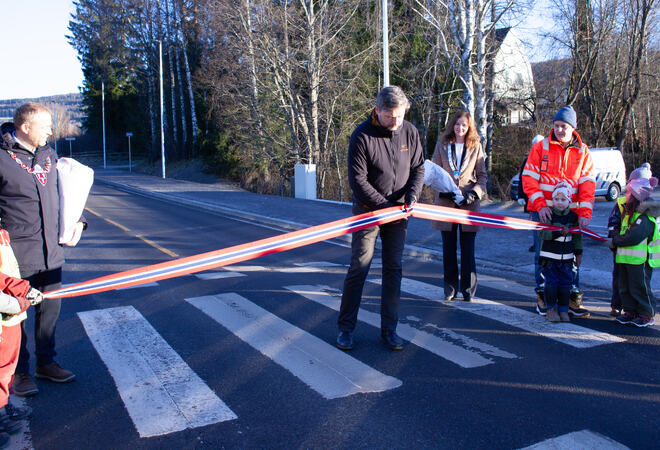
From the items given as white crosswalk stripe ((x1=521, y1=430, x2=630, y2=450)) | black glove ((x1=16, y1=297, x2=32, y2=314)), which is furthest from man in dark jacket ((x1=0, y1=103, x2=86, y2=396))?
white crosswalk stripe ((x1=521, y1=430, x2=630, y2=450))

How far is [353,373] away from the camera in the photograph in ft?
14.5

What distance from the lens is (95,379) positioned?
4441 millimetres

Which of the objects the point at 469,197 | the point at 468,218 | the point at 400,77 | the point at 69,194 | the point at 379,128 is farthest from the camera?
the point at 400,77

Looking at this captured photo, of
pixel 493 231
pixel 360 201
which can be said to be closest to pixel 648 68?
pixel 493 231

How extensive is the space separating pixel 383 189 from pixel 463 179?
1870 mm

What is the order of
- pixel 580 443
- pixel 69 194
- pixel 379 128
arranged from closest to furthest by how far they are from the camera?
1. pixel 580 443
2. pixel 69 194
3. pixel 379 128

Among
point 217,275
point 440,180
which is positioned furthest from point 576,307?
point 217,275

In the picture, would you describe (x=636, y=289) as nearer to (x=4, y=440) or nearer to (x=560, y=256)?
(x=560, y=256)

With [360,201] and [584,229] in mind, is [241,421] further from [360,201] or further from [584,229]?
[584,229]

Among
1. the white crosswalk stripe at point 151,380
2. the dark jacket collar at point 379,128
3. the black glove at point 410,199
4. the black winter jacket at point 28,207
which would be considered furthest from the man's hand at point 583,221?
the black winter jacket at point 28,207

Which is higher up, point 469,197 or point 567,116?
point 567,116

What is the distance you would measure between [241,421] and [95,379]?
148 centimetres

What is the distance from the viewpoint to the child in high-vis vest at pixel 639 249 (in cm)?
553

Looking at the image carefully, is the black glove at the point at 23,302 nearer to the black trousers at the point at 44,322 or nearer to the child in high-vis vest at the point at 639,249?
the black trousers at the point at 44,322
